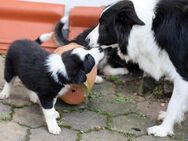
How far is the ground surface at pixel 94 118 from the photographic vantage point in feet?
13.6

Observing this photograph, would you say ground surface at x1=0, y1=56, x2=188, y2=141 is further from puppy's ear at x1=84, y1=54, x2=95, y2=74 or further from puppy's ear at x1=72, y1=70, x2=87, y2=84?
puppy's ear at x1=84, y1=54, x2=95, y2=74

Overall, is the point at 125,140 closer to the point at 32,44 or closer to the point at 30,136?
the point at 30,136

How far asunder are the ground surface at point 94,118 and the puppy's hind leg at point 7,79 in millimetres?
59

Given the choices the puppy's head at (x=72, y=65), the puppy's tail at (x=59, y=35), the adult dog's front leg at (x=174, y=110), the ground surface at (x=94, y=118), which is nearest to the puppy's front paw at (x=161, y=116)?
the ground surface at (x=94, y=118)

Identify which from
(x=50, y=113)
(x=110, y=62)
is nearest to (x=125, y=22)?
(x=50, y=113)

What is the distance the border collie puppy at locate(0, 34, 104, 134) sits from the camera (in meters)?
3.89

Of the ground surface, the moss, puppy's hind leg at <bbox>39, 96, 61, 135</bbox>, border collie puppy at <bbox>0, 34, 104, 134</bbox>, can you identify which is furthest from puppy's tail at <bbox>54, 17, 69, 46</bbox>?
puppy's hind leg at <bbox>39, 96, 61, 135</bbox>

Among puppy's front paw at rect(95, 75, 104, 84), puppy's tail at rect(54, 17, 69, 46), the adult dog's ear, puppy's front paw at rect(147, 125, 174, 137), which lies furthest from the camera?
puppy's tail at rect(54, 17, 69, 46)

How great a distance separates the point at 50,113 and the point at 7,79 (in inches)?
24.5

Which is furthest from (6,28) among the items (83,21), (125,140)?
(125,140)

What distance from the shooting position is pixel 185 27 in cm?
410

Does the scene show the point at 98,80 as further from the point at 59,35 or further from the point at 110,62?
the point at 59,35

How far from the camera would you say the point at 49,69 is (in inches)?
158

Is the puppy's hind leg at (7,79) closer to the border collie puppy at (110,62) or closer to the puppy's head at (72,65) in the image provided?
the puppy's head at (72,65)
